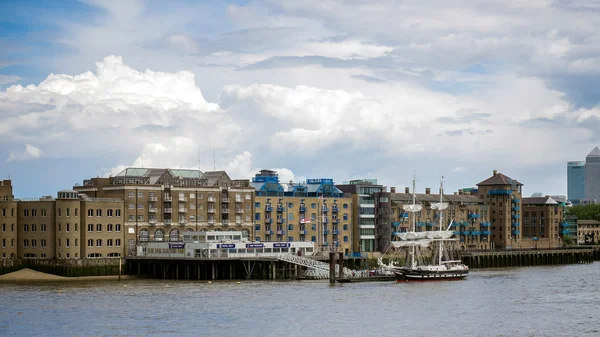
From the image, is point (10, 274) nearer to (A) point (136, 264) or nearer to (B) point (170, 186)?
(A) point (136, 264)

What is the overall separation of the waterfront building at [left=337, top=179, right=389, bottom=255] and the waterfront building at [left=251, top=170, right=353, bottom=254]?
148 centimetres

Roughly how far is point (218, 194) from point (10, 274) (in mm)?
35841

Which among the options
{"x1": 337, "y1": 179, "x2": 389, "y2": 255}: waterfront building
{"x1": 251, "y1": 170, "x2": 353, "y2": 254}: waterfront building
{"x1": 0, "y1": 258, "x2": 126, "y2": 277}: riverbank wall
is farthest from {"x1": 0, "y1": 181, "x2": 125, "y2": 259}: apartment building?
Answer: {"x1": 337, "y1": 179, "x2": 389, "y2": 255}: waterfront building

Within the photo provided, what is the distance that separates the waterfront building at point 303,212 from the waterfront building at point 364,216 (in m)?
1.48

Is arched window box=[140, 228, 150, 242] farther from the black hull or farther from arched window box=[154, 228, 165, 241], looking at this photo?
the black hull

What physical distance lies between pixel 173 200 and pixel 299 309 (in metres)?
60.1

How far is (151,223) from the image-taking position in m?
162

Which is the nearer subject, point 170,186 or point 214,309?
point 214,309

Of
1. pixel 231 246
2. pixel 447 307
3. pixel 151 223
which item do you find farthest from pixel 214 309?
pixel 151 223

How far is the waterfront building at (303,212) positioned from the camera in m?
178

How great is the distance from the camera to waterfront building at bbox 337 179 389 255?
7530 inches

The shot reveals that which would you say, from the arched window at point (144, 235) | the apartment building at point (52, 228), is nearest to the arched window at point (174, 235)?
the arched window at point (144, 235)

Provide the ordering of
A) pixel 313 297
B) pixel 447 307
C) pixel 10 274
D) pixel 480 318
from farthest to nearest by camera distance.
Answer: pixel 10 274
pixel 313 297
pixel 447 307
pixel 480 318

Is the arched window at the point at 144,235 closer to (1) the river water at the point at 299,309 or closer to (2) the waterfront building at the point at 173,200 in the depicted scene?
(2) the waterfront building at the point at 173,200
